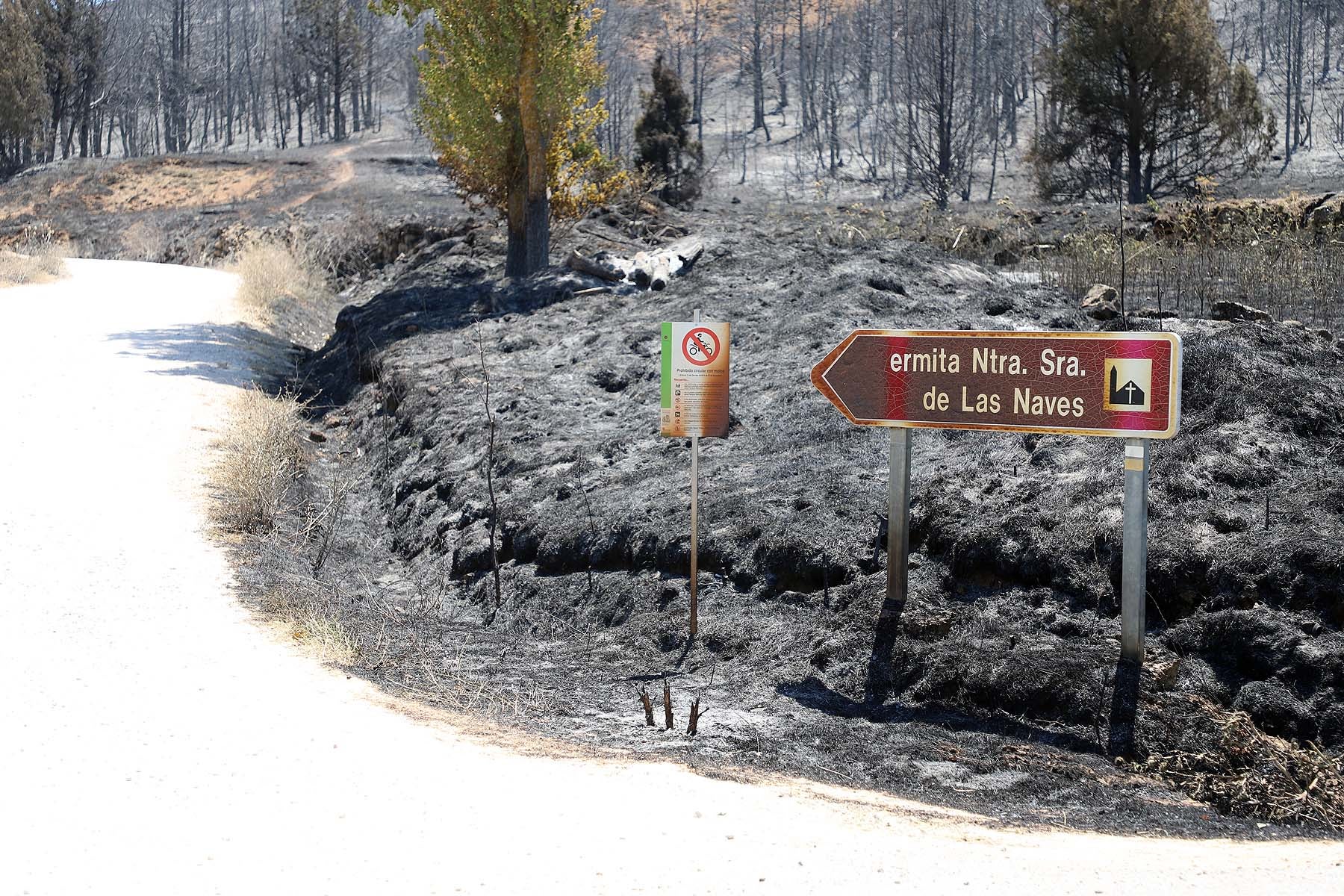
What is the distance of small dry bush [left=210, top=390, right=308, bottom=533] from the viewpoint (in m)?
8.66

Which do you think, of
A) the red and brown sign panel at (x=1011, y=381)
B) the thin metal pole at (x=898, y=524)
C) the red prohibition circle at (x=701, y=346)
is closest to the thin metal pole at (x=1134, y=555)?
the red and brown sign panel at (x=1011, y=381)

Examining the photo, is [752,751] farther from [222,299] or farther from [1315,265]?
[222,299]

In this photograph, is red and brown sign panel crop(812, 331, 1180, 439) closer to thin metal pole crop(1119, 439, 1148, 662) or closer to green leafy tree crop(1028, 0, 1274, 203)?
thin metal pole crop(1119, 439, 1148, 662)

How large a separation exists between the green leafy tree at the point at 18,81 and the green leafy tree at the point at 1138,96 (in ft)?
137

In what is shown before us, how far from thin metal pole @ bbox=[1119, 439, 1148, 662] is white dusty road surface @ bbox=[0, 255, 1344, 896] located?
4.10 ft

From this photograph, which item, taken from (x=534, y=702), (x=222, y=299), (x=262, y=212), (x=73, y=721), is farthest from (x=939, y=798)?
(x=262, y=212)

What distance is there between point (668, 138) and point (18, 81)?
116ft

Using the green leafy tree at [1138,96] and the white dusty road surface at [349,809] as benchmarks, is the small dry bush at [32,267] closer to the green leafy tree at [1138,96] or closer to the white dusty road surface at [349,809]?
the white dusty road surface at [349,809]

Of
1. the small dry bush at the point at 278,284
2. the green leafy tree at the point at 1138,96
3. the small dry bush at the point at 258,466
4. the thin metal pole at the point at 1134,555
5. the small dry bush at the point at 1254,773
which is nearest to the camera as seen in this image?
the small dry bush at the point at 1254,773

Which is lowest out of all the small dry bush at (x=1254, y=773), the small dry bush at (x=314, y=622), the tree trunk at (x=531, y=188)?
the small dry bush at (x=1254, y=773)

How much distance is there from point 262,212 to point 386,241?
525 inches

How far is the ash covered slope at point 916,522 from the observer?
217 inches

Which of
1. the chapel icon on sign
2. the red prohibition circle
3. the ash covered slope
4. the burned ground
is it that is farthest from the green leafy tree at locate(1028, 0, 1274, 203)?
the chapel icon on sign

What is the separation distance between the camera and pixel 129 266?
2467 cm
